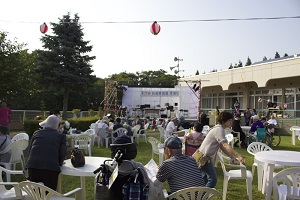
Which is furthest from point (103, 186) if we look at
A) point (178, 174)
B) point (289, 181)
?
point (289, 181)

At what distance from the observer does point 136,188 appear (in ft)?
7.95

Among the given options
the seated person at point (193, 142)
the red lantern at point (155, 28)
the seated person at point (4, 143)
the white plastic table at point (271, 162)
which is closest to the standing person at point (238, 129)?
the red lantern at point (155, 28)

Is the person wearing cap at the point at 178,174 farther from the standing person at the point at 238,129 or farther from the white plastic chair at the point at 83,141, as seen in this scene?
the standing person at the point at 238,129

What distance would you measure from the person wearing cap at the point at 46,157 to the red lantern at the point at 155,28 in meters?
6.83

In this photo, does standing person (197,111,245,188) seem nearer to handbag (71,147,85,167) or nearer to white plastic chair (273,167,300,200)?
white plastic chair (273,167,300,200)

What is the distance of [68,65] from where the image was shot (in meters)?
23.4

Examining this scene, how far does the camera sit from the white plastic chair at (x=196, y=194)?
2.66 metres

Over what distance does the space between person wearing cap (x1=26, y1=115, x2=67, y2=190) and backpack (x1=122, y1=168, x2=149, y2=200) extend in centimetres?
117

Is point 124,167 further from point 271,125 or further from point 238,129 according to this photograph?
point 271,125

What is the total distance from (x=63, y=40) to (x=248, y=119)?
14700 millimetres

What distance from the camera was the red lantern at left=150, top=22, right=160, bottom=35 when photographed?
31.5ft

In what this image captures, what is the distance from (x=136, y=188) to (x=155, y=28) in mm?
7770

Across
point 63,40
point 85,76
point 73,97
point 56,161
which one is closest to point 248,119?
point 85,76

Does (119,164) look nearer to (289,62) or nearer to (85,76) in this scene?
(289,62)
